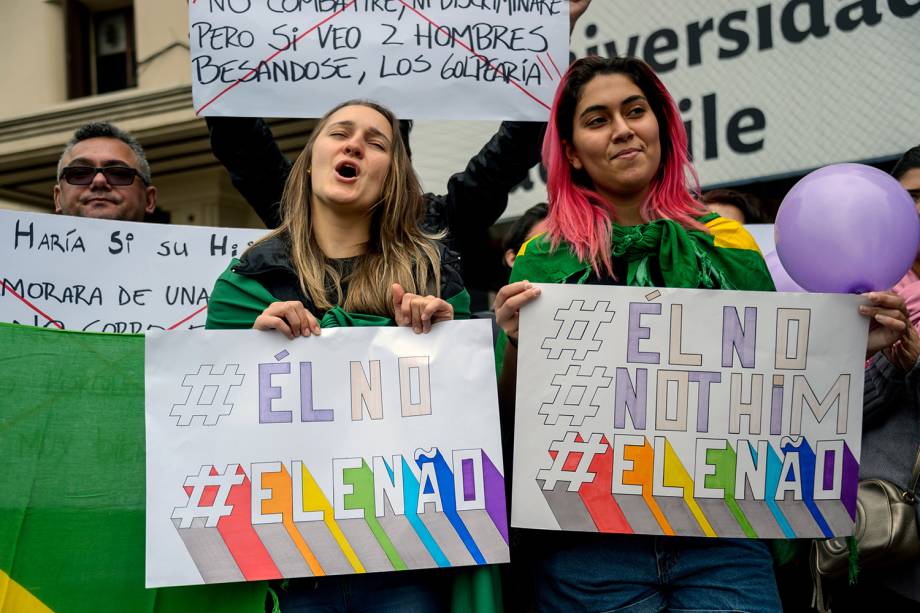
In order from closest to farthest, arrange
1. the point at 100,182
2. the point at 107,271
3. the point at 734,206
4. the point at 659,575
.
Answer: the point at 659,575, the point at 107,271, the point at 100,182, the point at 734,206

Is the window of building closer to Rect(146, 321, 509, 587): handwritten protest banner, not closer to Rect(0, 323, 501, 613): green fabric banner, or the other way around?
Rect(0, 323, 501, 613): green fabric banner

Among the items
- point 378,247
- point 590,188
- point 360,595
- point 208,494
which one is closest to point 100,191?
point 378,247

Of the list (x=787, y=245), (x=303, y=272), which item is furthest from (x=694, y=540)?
(x=303, y=272)

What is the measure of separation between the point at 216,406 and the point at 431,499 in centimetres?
50

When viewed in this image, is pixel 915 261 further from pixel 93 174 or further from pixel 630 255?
pixel 93 174

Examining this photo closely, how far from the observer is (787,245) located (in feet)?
7.94

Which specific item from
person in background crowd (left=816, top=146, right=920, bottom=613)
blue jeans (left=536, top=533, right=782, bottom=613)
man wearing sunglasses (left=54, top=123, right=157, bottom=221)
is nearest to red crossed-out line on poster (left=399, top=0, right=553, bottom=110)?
man wearing sunglasses (left=54, top=123, right=157, bottom=221)

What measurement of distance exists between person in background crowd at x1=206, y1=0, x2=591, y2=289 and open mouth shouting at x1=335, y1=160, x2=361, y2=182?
0.44m

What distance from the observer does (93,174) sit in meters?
3.83

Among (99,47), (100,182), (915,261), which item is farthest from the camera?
(99,47)

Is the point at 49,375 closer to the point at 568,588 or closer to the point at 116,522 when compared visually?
the point at 116,522

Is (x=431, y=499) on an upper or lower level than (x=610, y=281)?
lower

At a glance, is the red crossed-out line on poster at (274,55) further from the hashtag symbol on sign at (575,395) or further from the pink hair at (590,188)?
the hashtag symbol on sign at (575,395)

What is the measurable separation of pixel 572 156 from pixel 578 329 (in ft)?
1.62
